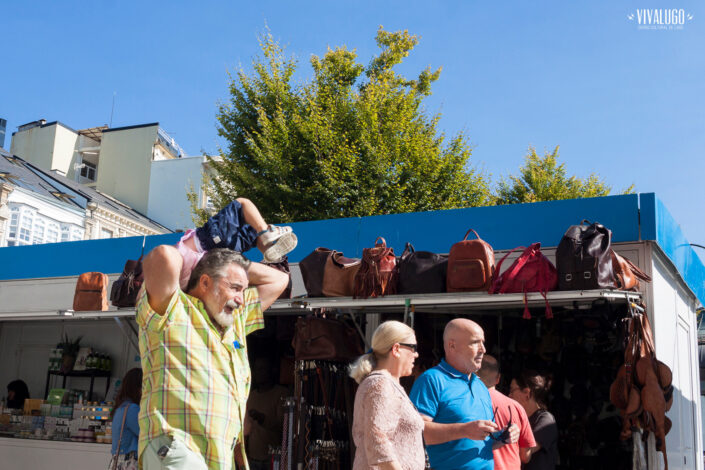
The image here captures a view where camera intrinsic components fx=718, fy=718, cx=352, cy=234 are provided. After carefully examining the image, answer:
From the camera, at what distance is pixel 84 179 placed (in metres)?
32.2

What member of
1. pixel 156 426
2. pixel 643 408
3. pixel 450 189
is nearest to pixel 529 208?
pixel 643 408

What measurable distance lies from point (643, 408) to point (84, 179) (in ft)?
101

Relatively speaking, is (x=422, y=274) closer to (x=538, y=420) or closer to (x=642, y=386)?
(x=538, y=420)

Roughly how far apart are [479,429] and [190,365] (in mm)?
1503

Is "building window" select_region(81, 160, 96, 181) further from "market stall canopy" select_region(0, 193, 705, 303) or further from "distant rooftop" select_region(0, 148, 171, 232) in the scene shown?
"market stall canopy" select_region(0, 193, 705, 303)

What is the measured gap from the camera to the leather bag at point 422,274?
5.78 m

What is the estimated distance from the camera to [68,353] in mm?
9953

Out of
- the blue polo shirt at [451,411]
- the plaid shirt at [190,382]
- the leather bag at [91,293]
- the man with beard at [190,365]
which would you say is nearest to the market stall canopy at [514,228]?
the leather bag at [91,293]

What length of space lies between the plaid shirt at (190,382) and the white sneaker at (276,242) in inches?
22.5

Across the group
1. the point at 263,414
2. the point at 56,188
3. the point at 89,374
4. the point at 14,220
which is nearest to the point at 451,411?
the point at 263,414

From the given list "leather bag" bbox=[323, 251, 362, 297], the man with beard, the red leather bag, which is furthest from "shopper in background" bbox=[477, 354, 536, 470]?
the man with beard

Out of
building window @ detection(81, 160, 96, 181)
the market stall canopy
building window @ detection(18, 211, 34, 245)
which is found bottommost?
the market stall canopy

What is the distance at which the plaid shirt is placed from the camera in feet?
8.64

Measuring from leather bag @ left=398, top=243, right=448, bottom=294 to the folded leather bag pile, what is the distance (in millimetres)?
1430
